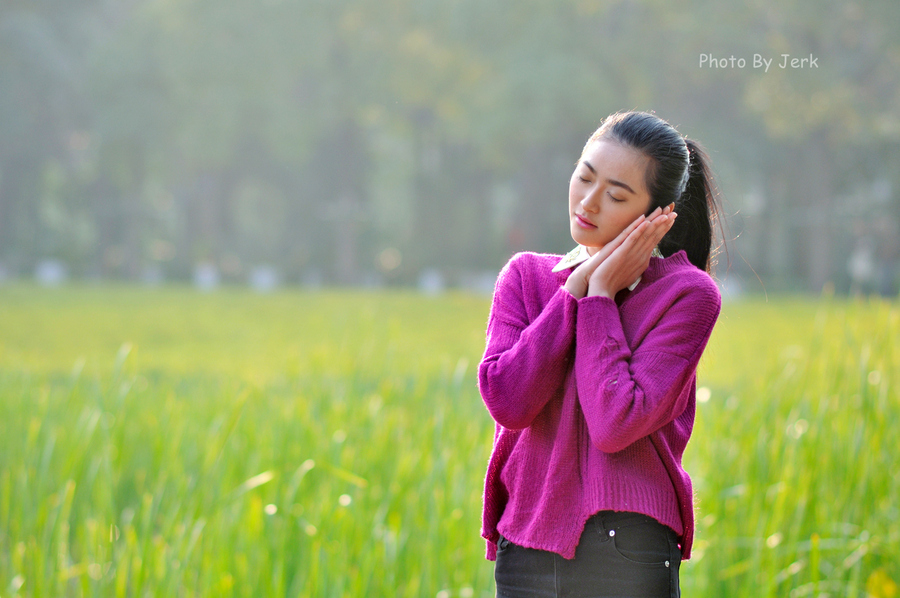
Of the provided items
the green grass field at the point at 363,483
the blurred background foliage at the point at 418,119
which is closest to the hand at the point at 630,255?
the green grass field at the point at 363,483

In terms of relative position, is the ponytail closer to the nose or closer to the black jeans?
the nose

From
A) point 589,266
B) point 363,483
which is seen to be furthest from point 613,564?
point 363,483

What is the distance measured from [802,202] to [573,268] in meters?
20.0

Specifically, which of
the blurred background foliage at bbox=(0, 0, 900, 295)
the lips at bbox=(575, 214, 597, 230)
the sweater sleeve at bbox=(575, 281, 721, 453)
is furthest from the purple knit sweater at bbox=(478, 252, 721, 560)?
the blurred background foliage at bbox=(0, 0, 900, 295)

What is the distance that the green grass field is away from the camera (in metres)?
2.27

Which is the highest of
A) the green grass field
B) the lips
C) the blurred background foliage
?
the blurred background foliage

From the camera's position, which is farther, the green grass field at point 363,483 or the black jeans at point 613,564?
the green grass field at point 363,483

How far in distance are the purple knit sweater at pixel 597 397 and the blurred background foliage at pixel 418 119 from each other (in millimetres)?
13563

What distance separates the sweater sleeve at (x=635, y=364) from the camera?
117 cm

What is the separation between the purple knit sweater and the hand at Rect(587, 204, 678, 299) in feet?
0.09

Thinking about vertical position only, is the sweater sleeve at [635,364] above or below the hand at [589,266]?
below

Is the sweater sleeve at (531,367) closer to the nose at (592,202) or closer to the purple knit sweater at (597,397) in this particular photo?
the purple knit sweater at (597,397)

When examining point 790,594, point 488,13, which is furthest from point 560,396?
point 488,13

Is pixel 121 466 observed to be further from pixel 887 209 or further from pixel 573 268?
pixel 887 209
